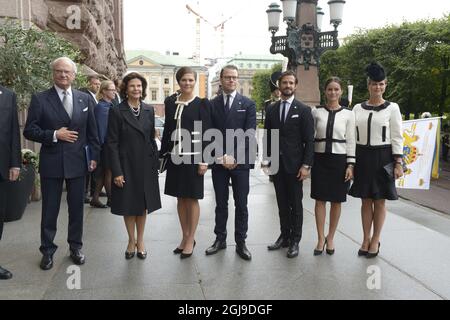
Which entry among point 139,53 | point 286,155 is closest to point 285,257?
point 286,155

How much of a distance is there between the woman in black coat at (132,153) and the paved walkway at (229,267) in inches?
23.7

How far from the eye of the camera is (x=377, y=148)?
4.56m

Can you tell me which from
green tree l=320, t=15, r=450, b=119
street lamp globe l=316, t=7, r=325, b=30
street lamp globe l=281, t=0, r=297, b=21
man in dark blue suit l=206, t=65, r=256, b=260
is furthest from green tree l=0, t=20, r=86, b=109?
green tree l=320, t=15, r=450, b=119

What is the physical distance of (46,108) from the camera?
13.8ft

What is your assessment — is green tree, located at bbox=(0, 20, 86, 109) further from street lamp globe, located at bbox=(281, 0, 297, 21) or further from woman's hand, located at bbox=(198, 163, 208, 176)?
street lamp globe, located at bbox=(281, 0, 297, 21)

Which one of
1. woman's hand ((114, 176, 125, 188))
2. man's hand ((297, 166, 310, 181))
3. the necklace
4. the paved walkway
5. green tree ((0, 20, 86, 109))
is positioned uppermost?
green tree ((0, 20, 86, 109))

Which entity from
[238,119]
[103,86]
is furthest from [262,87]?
[238,119]

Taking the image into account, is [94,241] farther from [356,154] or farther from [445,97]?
[445,97]

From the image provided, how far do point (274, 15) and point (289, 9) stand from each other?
3.56 feet

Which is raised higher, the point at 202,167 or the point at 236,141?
the point at 236,141

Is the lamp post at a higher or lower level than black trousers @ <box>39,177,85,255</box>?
higher

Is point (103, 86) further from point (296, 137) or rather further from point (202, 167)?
point (296, 137)

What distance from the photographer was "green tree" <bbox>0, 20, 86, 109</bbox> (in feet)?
18.8

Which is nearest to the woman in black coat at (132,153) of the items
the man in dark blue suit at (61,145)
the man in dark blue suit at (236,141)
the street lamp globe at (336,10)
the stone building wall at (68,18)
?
the man in dark blue suit at (61,145)
